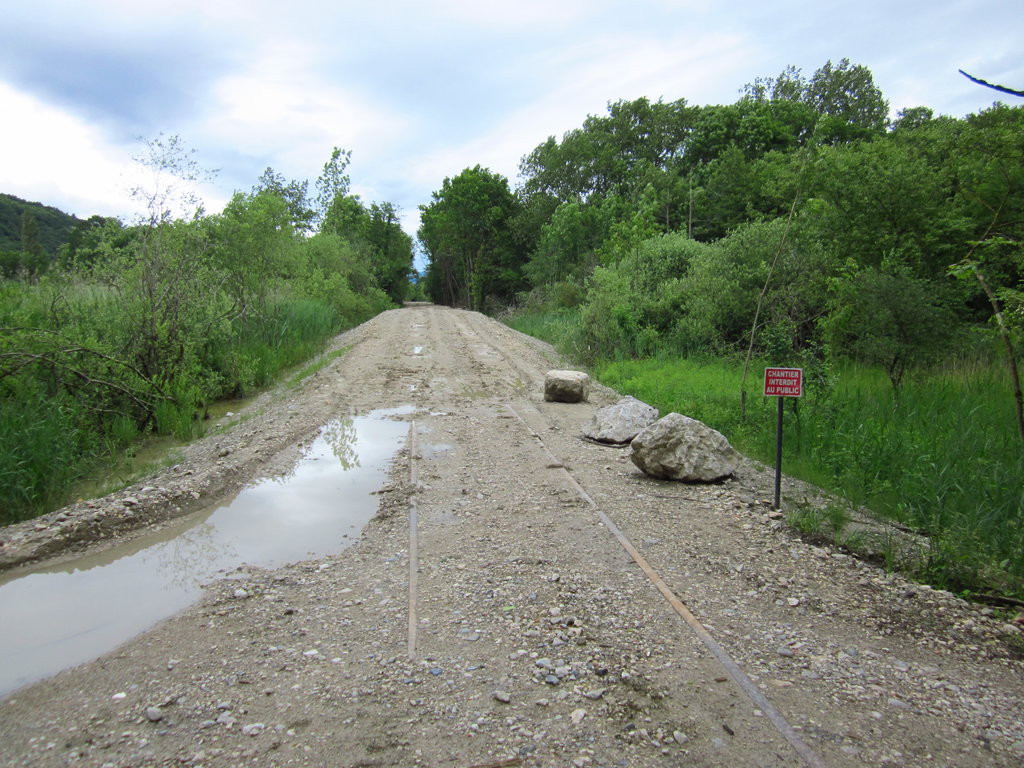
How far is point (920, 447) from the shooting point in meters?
6.47

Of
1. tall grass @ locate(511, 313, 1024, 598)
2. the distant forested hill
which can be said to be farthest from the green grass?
the distant forested hill

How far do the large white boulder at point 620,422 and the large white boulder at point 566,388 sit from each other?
7.11ft

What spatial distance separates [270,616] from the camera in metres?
4.19

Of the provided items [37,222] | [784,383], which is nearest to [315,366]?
[784,383]

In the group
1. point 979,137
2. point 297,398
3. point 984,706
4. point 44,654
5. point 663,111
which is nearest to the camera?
point 984,706

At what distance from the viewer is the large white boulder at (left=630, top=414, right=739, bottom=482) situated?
7.13m

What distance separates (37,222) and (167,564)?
58175 millimetres

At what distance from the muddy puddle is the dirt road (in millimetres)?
269

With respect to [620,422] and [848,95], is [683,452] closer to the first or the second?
[620,422]

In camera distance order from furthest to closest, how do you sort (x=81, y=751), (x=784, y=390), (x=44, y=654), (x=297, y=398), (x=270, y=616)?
(x=297, y=398) < (x=784, y=390) < (x=270, y=616) < (x=44, y=654) < (x=81, y=751)

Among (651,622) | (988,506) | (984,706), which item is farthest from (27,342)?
(988,506)

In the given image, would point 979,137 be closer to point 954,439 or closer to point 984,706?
point 954,439

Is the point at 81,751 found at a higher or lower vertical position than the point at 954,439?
lower

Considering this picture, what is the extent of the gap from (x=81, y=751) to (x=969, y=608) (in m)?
5.49
